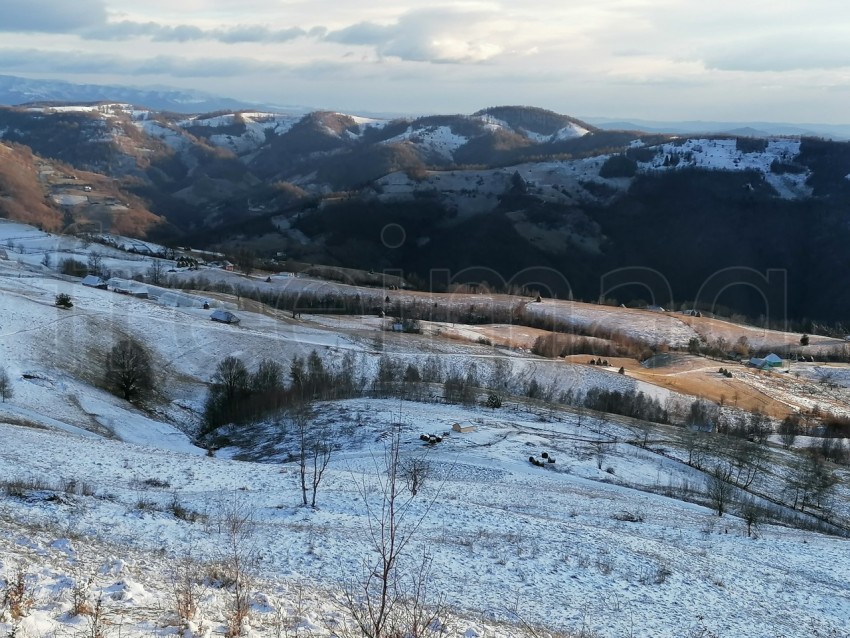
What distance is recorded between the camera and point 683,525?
843 inches

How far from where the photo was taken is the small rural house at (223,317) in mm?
64375

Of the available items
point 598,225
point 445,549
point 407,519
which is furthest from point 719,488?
point 598,225

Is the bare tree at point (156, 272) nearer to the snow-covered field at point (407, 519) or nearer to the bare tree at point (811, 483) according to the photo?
the snow-covered field at point (407, 519)

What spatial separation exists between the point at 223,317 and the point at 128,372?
78.0 feet

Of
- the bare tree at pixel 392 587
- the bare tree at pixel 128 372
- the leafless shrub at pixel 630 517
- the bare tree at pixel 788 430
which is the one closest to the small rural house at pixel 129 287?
the bare tree at pixel 128 372

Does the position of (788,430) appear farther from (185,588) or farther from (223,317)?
(185,588)

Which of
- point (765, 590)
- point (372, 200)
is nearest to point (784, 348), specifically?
point (765, 590)

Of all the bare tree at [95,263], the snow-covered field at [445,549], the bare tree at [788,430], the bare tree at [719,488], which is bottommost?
the bare tree at [788,430]

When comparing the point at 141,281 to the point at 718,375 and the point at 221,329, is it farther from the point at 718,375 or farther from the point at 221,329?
the point at 718,375

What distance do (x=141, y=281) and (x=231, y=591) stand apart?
8239cm

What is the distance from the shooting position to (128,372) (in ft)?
135

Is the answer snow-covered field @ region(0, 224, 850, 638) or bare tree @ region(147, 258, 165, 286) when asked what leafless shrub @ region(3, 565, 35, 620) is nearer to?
snow-covered field @ region(0, 224, 850, 638)

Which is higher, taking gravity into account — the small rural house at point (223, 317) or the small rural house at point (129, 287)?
the small rural house at point (129, 287)

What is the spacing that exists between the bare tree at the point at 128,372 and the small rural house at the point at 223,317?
17.6 metres
